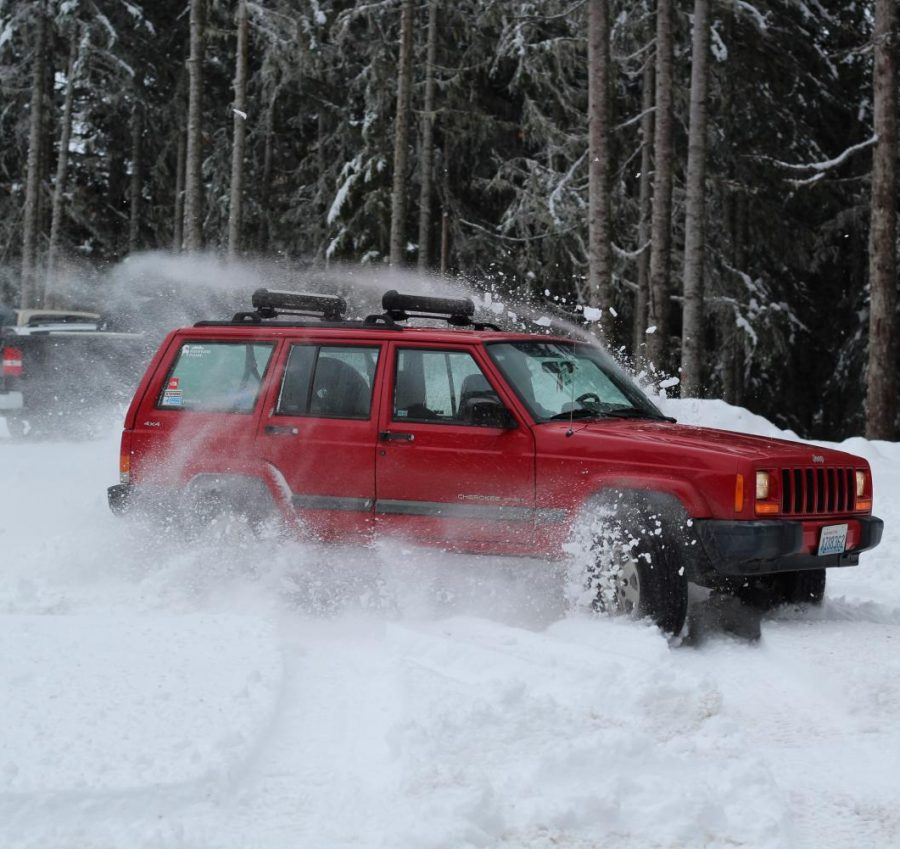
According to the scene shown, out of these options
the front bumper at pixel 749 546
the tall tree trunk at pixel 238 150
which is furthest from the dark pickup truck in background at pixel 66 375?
the front bumper at pixel 749 546

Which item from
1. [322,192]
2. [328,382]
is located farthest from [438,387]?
[322,192]

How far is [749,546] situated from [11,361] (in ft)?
39.3

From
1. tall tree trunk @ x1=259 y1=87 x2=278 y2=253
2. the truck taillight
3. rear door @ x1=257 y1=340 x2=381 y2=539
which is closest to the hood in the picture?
rear door @ x1=257 y1=340 x2=381 y2=539

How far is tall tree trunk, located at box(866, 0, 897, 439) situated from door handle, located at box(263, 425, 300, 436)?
35.9 feet

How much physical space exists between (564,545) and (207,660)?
2.22 metres

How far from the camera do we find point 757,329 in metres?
24.5

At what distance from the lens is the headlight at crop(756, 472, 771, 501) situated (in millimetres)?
6227

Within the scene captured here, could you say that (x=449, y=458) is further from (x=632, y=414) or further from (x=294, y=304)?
(x=294, y=304)

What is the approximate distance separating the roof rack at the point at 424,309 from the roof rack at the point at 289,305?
0.44 m

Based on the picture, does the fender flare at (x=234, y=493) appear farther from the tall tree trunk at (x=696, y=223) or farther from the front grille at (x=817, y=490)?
the tall tree trunk at (x=696, y=223)

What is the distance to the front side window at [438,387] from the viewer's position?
709 centimetres

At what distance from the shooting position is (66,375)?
15539 mm

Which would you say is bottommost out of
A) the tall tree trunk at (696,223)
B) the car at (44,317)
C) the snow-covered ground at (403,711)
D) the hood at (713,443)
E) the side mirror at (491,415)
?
the snow-covered ground at (403,711)

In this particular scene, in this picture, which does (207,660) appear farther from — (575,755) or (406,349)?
(406,349)
